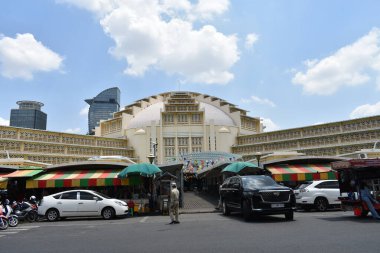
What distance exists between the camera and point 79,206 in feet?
54.5

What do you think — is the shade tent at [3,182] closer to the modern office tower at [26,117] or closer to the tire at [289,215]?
the tire at [289,215]

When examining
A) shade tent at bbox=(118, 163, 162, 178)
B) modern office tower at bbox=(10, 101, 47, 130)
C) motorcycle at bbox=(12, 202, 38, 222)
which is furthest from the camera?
modern office tower at bbox=(10, 101, 47, 130)

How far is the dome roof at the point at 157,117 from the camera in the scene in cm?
6700

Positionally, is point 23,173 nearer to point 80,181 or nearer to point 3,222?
point 80,181

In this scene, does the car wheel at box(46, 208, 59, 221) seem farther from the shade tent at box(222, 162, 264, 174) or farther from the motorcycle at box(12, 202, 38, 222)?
the shade tent at box(222, 162, 264, 174)

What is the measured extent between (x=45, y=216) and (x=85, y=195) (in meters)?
2.24

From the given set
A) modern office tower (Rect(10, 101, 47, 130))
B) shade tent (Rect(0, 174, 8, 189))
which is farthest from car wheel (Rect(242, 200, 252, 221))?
modern office tower (Rect(10, 101, 47, 130))

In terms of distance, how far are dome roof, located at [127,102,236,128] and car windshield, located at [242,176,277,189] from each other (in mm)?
49671

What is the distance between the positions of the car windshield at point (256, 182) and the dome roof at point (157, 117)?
4967cm

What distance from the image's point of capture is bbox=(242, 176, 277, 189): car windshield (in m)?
14.0

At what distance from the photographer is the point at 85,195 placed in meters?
16.8

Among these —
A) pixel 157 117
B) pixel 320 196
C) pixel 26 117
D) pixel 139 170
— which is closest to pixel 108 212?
pixel 139 170

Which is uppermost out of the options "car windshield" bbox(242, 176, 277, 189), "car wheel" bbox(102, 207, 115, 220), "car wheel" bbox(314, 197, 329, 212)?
"car windshield" bbox(242, 176, 277, 189)

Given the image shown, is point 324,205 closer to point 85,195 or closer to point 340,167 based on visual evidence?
point 340,167
